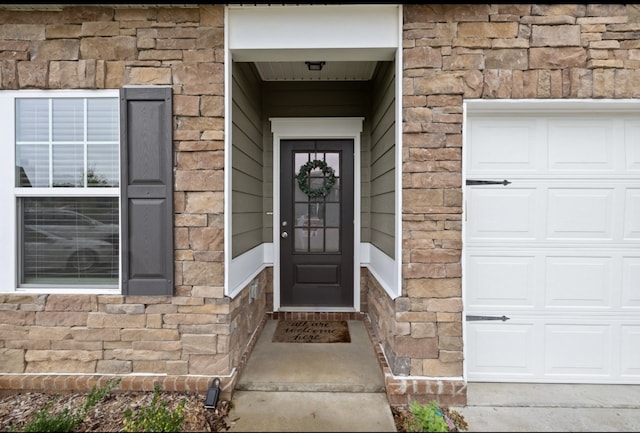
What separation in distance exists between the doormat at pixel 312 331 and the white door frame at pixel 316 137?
203 mm

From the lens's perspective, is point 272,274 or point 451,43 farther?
point 272,274

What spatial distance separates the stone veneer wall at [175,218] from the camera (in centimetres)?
230

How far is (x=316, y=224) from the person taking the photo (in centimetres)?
372

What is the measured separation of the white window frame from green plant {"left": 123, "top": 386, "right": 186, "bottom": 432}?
2.63ft

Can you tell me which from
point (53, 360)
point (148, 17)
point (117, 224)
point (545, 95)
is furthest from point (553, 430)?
point (148, 17)

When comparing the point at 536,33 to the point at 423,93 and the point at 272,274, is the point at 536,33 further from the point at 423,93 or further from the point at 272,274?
the point at 272,274

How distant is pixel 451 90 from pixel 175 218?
2.09 m

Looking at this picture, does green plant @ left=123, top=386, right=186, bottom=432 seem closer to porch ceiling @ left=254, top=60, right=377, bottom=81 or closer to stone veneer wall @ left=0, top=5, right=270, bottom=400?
stone veneer wall @ left=0, top=5, right=270, bottom=400

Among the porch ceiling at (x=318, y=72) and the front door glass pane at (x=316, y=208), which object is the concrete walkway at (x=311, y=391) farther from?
the porch ceiling at (x=318, y=72)

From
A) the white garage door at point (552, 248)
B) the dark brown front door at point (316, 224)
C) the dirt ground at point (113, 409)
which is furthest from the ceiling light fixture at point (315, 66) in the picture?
the dirt ground at point (113, 409)

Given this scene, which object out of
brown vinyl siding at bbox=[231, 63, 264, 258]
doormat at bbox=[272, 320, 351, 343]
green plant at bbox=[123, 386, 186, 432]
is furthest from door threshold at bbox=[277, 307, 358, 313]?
green plant at bbox=[123, 386, 186, 432]

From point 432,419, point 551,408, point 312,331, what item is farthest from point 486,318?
point 312,331

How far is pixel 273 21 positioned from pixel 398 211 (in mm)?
1581

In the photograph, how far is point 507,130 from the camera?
2432mm
